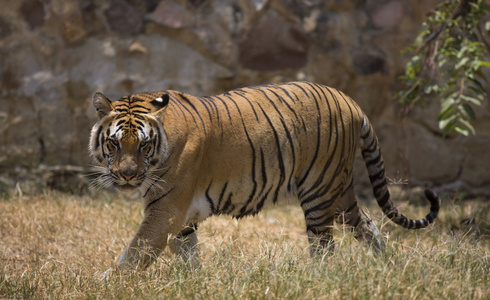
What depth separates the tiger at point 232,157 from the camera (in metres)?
3.53

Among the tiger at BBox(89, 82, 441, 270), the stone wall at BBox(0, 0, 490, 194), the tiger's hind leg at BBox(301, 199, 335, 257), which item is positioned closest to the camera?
the tiger at BBox(89, 82, 441, 270)

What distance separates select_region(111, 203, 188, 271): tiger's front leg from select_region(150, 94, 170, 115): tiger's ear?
22.5 inches

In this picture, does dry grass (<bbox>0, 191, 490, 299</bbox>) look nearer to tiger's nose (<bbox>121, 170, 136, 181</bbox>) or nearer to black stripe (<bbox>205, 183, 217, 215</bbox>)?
black stripe (<bbox>205, 183, 217, 215</bbox>)

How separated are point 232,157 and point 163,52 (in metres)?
2.76

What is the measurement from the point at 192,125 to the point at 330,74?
3.01 metres

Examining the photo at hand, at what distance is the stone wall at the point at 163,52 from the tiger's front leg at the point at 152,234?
114 inches

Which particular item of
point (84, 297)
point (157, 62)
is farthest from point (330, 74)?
point (84, 297)

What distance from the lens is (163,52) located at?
6289mm

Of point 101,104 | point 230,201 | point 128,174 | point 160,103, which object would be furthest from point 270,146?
point 101,104

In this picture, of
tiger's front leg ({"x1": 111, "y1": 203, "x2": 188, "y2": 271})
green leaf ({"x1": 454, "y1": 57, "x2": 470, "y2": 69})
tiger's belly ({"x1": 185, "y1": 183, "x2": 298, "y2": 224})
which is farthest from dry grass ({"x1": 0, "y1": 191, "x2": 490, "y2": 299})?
green leaf ({"x1": 454, "y1": 57, "x2": 470, "y2": 69})

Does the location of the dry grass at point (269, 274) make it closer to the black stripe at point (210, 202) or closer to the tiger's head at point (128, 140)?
the black stripe at point (210, 202)

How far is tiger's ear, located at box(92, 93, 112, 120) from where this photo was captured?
351 cm

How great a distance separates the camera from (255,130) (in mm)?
3973

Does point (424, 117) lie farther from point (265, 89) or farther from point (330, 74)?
point (265, 89)
